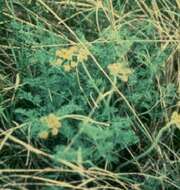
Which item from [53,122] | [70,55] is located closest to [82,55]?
[70,55]

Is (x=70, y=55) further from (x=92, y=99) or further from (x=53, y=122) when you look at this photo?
(x=53, y=122)

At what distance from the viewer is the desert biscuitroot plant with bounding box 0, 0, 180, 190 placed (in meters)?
1.38

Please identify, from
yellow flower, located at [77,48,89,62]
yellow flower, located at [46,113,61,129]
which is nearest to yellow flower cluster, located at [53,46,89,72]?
yellow flower, located at [77,48,89,62]

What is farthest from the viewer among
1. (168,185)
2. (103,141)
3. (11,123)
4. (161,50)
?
(161,50)

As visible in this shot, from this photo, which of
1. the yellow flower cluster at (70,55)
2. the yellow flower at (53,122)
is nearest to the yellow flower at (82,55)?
the yellow flower cluster at (70,55)

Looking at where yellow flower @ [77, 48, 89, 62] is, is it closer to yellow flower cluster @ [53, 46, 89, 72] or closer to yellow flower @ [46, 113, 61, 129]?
yellow flower cluster @ [53, 46, 89, 72]

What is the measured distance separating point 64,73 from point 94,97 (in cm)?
11

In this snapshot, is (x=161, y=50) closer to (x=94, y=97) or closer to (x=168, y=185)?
(x=94, y=97)

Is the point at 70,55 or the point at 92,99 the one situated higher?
the point at 70,55

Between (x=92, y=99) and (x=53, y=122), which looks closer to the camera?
(x=53, y=122)

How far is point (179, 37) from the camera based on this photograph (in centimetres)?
176

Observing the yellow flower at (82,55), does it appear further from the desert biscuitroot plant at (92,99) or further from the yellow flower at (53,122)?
the yellow flower at (53,122)

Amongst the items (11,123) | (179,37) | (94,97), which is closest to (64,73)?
(94,97)

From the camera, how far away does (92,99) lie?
1.45 meters
